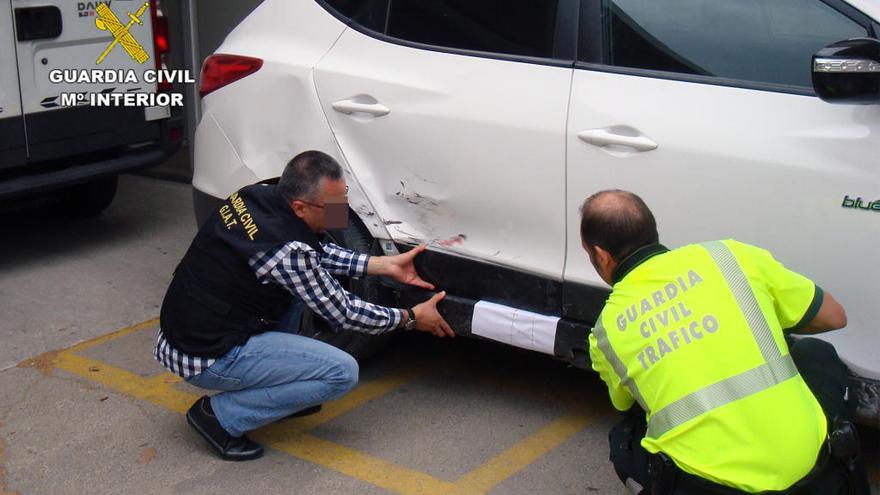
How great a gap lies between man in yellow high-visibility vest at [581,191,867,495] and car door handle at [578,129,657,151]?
0.77 m

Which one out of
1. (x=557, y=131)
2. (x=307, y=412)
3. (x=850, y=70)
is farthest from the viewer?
(x=307, y=412)

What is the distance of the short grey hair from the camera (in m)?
3.55

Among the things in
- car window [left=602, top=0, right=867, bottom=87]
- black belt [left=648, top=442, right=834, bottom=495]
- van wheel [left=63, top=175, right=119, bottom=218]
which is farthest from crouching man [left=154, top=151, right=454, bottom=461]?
van wheel [left=63, top=175, right=119, bottom=218]

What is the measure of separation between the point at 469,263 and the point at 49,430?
5.48 feet

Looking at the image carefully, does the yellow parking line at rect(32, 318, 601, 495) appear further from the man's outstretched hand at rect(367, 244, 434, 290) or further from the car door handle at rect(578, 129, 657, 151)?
the car door handle at rect(578, 129, 657, 151)

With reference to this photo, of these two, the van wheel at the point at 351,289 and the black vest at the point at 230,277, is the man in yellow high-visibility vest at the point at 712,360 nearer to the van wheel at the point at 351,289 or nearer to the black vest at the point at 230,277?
the black vest at the point at 230,277

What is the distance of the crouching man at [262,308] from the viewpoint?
3557 millimetres

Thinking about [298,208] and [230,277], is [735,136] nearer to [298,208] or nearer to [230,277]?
[298,208]

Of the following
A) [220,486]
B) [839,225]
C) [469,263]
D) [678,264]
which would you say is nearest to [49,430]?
[220,486]

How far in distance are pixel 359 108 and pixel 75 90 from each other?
2490 millimetres

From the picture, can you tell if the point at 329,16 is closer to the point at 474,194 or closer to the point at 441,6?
the point at 441,6

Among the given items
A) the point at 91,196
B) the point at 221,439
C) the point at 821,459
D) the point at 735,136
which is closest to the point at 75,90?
the point at 91,196

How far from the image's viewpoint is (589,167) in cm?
357

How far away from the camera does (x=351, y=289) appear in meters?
4.16
